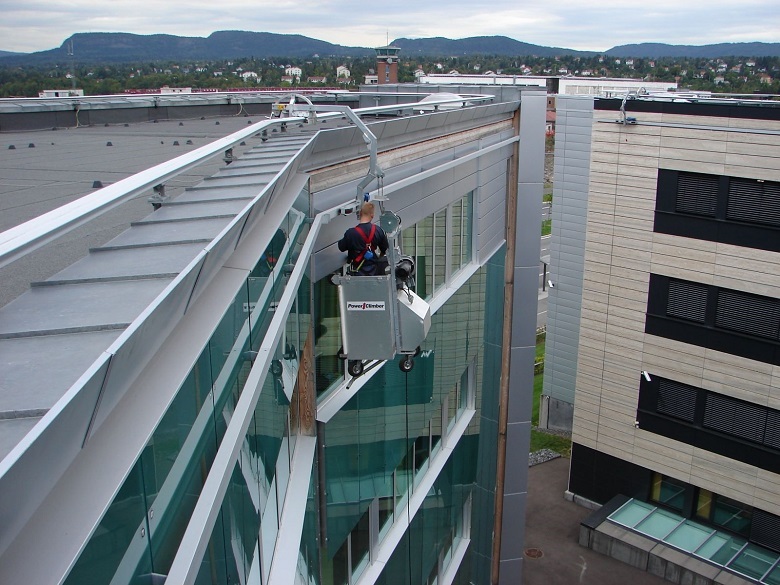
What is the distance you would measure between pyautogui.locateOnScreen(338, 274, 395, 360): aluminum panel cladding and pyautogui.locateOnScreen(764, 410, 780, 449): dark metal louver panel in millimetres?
14457

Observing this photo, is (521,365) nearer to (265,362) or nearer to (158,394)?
(265,362)

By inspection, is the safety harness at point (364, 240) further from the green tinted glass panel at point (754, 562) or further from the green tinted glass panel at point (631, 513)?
the green tinted glass panel at point (631, 513)

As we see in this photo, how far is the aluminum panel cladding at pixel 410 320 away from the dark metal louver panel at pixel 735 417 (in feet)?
46.8

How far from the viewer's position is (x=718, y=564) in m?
18.2

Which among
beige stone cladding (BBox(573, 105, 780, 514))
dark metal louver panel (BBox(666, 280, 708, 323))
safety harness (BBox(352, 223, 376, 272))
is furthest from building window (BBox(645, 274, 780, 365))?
safety harness (BBox(352, 223, 376, 272))

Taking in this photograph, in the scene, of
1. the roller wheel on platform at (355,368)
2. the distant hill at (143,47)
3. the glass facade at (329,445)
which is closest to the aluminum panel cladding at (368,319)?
the glass facade at (329,445)

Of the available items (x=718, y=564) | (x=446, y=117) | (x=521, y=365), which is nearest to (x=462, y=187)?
(x=446, y=117)

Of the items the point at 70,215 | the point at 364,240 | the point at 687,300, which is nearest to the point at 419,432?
the point at 364,240

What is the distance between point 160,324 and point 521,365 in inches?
537

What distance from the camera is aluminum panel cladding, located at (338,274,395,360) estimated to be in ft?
19.9

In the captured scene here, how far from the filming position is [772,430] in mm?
17688

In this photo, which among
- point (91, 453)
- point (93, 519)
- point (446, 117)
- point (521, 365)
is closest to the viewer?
point (93, 519)

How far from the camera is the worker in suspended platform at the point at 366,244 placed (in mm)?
5906

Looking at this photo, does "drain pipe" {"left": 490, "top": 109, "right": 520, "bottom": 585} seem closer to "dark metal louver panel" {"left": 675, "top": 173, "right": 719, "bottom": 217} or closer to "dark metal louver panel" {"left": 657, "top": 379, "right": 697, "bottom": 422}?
"dark metal louver panel" {"left": 675, "top": 173, "right": 719, "bottom": 217}
